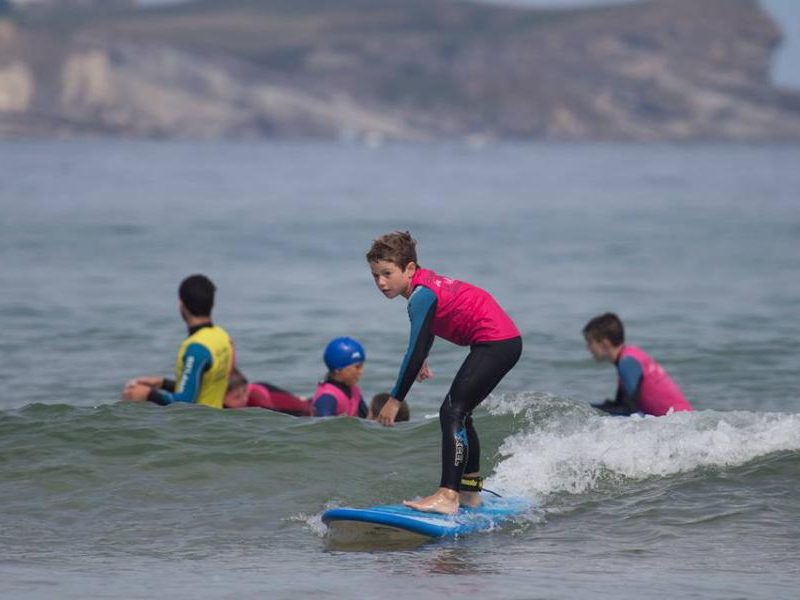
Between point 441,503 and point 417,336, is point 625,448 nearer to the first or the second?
point 441,503

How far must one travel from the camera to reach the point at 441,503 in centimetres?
910

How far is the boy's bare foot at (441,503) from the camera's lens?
9.09 metres

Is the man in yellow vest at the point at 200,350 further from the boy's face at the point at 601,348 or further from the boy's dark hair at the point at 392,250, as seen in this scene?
the boy's face at the point at 601,348

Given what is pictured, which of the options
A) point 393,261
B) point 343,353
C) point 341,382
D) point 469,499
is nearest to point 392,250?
point 393,261

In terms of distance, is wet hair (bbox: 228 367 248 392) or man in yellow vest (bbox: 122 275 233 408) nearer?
man in yellow vest (bbox: 122 275 233 408)

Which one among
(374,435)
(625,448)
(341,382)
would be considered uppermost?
(341,382)

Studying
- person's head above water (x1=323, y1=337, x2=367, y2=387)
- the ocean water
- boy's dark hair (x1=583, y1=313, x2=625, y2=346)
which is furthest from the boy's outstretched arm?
boy's dark hair (x1=583, y1=313, x2=625, y2=346)

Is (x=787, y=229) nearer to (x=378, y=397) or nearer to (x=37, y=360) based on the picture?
(x=37, y=360)

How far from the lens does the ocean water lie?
28.2 feet

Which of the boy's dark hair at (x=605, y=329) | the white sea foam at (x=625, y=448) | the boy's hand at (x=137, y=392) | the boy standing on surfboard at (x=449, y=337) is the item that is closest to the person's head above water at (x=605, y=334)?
the boy's dark hair at (x=605, y=329)

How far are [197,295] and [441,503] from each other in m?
3.12

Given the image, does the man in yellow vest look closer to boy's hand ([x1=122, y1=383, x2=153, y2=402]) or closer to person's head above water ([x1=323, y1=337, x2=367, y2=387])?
boy's hand ([x1=122, y1=383, x2=153, y2=402])

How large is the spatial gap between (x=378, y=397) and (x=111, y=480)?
2.91m

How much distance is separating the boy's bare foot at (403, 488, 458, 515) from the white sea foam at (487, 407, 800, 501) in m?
1.10
